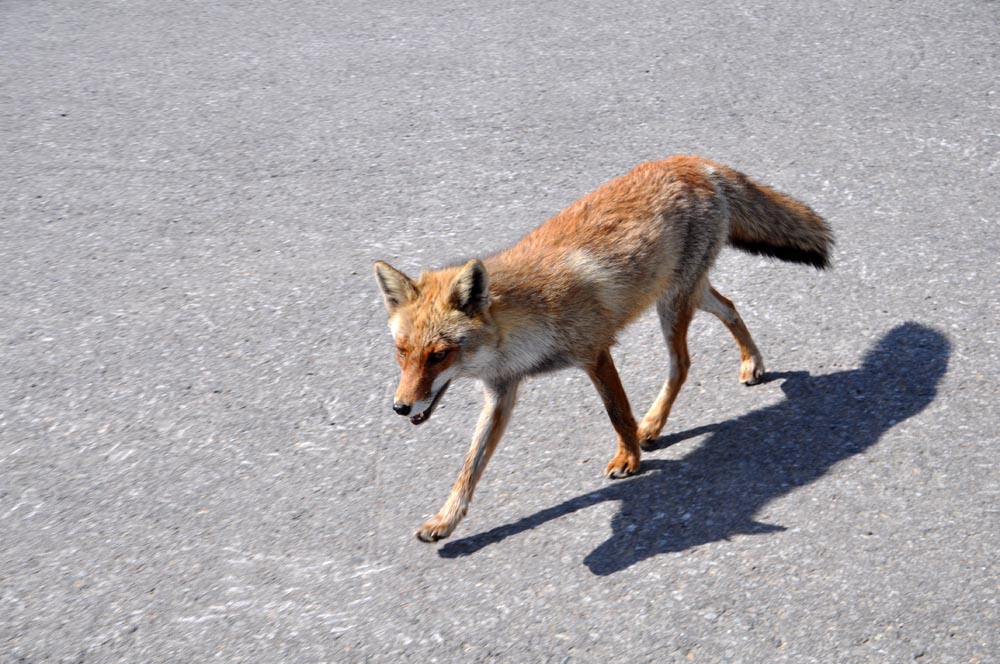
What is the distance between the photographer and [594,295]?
197 inches

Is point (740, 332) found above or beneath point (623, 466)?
above

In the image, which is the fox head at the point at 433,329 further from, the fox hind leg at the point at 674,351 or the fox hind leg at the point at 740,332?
the fox hind leg at the point at 740,332

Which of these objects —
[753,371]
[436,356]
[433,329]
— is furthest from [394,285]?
[753,371]

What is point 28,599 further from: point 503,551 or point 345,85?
point 345,85

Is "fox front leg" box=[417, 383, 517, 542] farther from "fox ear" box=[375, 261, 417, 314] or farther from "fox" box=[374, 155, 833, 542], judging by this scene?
"fox ear" box=[375, 261, 417, 314]

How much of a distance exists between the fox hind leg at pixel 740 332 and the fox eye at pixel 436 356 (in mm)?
1777

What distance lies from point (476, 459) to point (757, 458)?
141 cm

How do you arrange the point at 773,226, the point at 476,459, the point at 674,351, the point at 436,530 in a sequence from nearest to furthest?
1. the point at 436,530
2. the point at 476,459
3. the point at 674,351
4. the point at 773,226

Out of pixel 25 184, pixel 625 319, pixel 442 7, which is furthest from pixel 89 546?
pixel 442 7

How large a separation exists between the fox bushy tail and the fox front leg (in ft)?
5.36

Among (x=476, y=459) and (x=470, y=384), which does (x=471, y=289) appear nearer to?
(x=476, y=459)

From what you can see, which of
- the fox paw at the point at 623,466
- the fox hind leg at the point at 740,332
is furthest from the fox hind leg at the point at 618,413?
the fox hind leg at the point at 740,332

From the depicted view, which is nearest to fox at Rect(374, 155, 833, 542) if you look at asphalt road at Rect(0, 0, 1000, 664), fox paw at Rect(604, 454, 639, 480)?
fox paw at Rect(604, 454, 639, 480)

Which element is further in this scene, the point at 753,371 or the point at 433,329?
the point at 753,371
